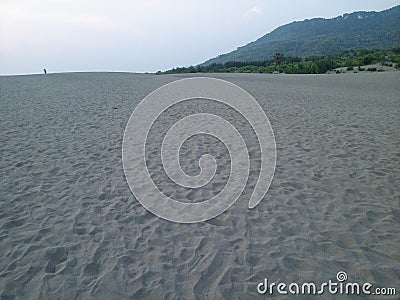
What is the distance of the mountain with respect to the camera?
96125 millimetres

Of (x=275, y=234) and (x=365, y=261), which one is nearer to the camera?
(x=365, y=261)

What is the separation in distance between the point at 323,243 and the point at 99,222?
10.6ft

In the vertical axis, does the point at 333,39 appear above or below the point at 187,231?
above

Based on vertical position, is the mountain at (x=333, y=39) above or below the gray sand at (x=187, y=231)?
above

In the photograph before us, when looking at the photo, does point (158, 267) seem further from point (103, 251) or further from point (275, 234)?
point (275, 234)

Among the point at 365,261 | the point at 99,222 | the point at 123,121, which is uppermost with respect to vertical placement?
the point at 123,121

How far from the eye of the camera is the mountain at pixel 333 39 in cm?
9612

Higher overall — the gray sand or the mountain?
the mountain

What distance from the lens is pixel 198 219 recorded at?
4.52 metres

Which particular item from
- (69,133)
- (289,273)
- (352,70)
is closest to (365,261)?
(289,273)

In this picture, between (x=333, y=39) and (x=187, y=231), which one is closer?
(x=187, y=231)

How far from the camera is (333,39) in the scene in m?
113

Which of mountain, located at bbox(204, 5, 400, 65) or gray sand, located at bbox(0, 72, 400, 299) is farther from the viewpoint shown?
mountain, located at bbox(204, 5, 400, 65)

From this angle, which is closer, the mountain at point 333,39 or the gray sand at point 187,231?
the gray sand at point 187,231
